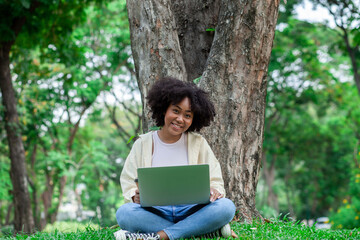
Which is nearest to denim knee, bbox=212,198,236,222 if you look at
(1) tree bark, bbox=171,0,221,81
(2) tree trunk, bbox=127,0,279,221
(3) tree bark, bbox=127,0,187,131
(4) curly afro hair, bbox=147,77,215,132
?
(4) curly afro hair, bbox=147,77,215,132

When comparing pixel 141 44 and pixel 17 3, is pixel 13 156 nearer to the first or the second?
pixel 17 3

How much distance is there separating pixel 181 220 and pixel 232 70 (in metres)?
1.69

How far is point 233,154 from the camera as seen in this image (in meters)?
4.16

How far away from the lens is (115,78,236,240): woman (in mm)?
3184

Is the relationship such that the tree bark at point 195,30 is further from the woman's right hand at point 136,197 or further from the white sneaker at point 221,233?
A: the white sneaker at point 221,233

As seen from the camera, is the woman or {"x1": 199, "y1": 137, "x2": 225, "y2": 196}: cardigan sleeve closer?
the woman

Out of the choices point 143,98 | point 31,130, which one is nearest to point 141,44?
point 143,98

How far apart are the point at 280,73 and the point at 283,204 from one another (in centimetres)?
1696

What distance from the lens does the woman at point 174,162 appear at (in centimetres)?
318

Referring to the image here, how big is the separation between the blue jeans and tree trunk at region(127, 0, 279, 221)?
37.3 inches

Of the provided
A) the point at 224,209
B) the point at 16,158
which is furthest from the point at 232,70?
the point at 16,158

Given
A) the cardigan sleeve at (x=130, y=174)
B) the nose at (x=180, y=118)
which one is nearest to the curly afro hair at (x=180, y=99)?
the nose at (x=180, y=118)

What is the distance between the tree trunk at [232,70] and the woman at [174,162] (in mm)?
591

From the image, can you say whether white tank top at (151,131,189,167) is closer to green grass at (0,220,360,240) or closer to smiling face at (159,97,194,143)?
smiling face at (159,97,194,143)
